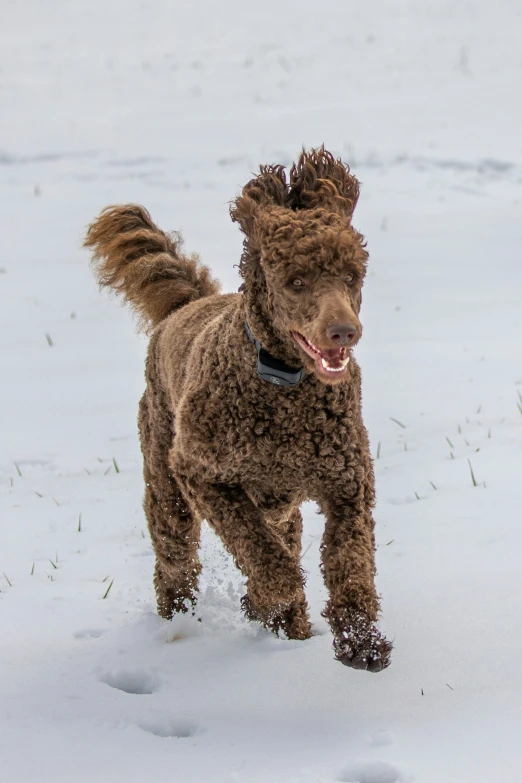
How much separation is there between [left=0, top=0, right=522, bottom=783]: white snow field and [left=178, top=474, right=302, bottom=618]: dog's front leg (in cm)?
32

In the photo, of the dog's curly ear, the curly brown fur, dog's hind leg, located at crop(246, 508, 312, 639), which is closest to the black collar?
the curly brown fur

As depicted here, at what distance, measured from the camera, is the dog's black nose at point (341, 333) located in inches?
112

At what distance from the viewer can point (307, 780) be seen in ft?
9.06

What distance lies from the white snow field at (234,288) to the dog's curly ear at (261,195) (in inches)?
54.1

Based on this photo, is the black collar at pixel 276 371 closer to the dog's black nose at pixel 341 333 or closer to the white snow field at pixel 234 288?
the dog's black nose at pixel 341 333

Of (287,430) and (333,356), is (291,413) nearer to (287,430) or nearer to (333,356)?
(287,430)

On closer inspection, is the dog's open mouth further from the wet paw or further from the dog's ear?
the wet paw

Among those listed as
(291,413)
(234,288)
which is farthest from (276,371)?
(234,288)

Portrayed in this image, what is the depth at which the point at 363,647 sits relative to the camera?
3158mm

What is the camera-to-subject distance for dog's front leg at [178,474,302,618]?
3383 mm

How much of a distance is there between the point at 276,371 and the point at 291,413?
0.54 ft

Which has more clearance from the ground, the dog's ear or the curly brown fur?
the dog's ear

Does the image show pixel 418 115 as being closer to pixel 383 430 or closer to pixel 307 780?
pixel 383 430

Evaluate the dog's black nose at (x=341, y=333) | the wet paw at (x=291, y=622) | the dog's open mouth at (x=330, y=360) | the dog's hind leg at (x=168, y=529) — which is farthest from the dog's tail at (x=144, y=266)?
the dog's black nose at (x=341, y=333)
